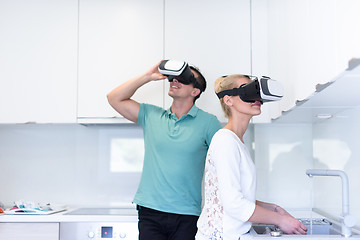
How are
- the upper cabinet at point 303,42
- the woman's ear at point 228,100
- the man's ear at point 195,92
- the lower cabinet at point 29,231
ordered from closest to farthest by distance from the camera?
the upper cabinet at point 303,42 → the woman's ear at point 228,100 → the man's ear at point 195,92 → the lower cabinet at point 29,231

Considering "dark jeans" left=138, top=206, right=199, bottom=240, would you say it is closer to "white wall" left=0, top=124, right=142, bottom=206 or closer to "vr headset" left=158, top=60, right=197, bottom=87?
"vr headset" left=158, top=60, right=197, bottom=87

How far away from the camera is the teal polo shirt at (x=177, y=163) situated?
210cm

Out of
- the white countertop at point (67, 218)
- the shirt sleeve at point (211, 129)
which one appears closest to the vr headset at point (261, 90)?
the shirt sleeve at point (211, 129)

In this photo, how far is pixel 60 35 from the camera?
2621mm

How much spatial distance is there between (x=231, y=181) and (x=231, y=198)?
0.19 ft

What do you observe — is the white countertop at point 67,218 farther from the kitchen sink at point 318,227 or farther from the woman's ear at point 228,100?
the woman's ear at point 228,100

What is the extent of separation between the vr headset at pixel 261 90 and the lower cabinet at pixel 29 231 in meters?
1.31

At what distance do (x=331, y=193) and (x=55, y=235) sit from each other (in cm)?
148

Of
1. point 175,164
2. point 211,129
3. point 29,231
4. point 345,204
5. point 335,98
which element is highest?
point 335,98

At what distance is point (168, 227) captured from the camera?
6.71 feet

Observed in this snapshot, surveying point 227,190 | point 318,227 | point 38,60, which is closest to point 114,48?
point 38,60

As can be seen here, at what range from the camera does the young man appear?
2.07m

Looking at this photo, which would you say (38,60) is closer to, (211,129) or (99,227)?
(99,227)

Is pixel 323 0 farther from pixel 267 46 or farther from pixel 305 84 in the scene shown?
pixel 267 46
